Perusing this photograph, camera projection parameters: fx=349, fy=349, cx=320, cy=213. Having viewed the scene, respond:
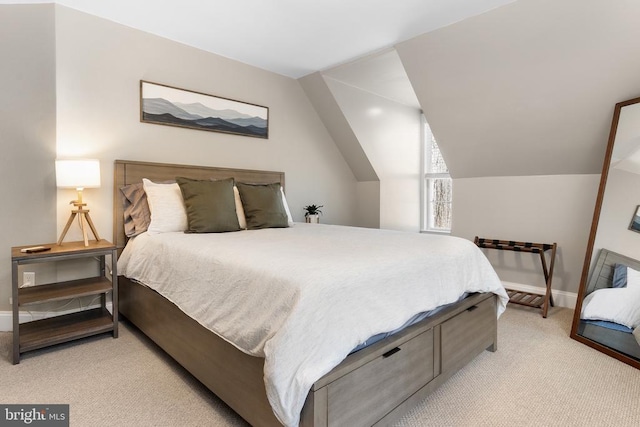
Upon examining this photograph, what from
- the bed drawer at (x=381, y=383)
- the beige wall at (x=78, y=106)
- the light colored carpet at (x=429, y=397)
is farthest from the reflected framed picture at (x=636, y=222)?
the beige wall at (x=78, y=106)

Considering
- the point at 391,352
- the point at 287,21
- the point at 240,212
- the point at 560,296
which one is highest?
the point at 287,21

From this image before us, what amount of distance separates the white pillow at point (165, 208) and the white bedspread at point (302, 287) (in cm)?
24

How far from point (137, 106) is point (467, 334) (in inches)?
121

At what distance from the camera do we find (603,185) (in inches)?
107

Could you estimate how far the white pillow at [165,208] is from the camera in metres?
2.58

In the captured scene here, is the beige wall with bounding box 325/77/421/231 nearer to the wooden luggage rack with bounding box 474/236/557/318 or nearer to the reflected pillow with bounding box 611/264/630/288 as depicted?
the wooden luggage rack with bounding box 474/236/557/318

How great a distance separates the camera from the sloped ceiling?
7.77ft

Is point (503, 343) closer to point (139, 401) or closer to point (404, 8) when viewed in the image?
point (139, 401)

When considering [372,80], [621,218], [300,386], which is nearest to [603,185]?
[621,218]

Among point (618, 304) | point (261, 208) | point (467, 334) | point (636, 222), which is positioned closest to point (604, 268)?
point (618, 304)

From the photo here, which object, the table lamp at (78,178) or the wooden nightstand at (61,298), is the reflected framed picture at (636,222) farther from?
the table lamp at (78,178)

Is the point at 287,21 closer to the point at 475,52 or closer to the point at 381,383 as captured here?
the point at 475,52

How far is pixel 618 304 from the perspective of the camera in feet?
7.92

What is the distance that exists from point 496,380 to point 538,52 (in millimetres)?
2346
